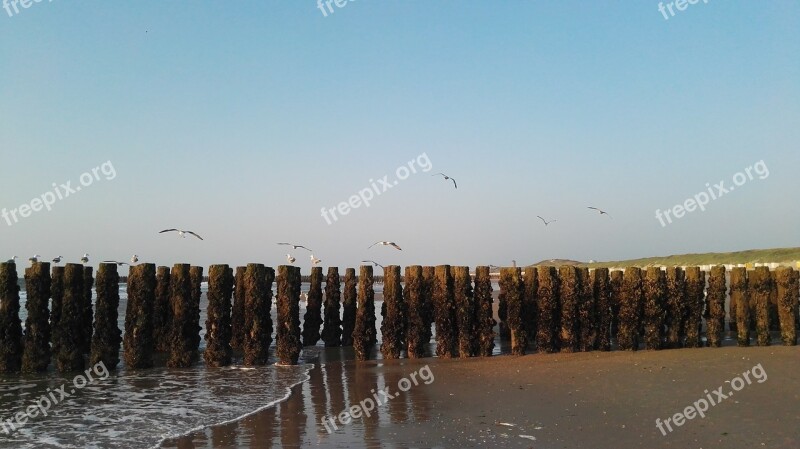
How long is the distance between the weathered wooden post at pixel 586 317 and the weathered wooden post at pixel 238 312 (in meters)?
6.21

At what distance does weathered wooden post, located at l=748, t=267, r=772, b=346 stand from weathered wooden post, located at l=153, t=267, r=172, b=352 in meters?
11.0

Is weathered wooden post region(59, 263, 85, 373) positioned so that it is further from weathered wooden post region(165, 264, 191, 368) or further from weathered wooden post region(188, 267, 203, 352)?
weathered wooden post region(188, 267, 203, 352)

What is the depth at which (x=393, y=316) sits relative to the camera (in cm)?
1269

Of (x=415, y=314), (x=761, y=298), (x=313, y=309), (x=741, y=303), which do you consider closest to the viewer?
(x=415, y=314)

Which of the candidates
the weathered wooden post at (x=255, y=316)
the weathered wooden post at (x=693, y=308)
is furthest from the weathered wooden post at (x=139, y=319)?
the weathered wooden post at (x=693, y=308)

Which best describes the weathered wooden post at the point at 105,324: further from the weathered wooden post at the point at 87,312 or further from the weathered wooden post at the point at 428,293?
the weathered wooden post at the point at 428,293

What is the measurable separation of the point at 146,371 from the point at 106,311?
133cm

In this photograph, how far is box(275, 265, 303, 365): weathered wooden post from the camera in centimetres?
1232

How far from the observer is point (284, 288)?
12.5 m

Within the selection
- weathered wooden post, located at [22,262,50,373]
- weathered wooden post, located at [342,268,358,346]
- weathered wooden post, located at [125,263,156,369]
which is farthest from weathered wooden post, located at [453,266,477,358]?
weathered wooden post, located at [22,262,50,373]

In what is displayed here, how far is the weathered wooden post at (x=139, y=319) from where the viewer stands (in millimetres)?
12109

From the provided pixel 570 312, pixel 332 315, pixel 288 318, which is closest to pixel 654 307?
pixel 570 312

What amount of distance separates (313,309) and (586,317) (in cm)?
569

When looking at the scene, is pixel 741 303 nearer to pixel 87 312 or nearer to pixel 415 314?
pixel 415 314
